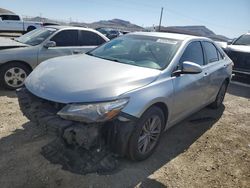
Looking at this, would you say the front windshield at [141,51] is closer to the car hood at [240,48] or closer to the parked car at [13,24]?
the car hood at [240,48]

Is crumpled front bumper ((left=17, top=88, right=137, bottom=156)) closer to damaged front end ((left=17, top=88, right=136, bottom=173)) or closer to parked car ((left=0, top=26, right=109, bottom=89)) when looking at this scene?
damaged front end ((left=17, top=88, right=136, bottom=173))

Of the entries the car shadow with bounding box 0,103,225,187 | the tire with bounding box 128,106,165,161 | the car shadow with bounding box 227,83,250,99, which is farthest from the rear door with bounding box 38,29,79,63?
the car shadow with bounding box 227,83,250,99

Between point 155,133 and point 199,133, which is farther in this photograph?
point 199,133

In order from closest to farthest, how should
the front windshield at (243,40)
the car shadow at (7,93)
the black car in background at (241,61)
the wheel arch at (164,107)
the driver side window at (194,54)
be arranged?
the wheel arch at (164,107)
the driver side window at (194,54)
the car shadow at (7,93)
the black car in background at (241,61)
the front windshield at (243,40)

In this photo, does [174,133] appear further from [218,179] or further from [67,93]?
[67,93]

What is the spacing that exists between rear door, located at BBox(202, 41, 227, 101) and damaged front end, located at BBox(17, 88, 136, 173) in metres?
2.36

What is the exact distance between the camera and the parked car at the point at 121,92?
2932 mm

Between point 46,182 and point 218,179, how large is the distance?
214 centimetres

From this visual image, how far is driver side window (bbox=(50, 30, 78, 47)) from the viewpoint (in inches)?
266

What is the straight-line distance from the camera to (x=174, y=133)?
467cm

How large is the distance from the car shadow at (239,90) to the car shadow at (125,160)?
3.36 metres

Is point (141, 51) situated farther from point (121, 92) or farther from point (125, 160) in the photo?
point (125, 160)

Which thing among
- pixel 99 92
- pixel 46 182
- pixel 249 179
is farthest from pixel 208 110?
pixel 46 182

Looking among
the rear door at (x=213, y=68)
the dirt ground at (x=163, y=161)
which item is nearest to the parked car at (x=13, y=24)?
the dirt ground at (x=163, y=161)
